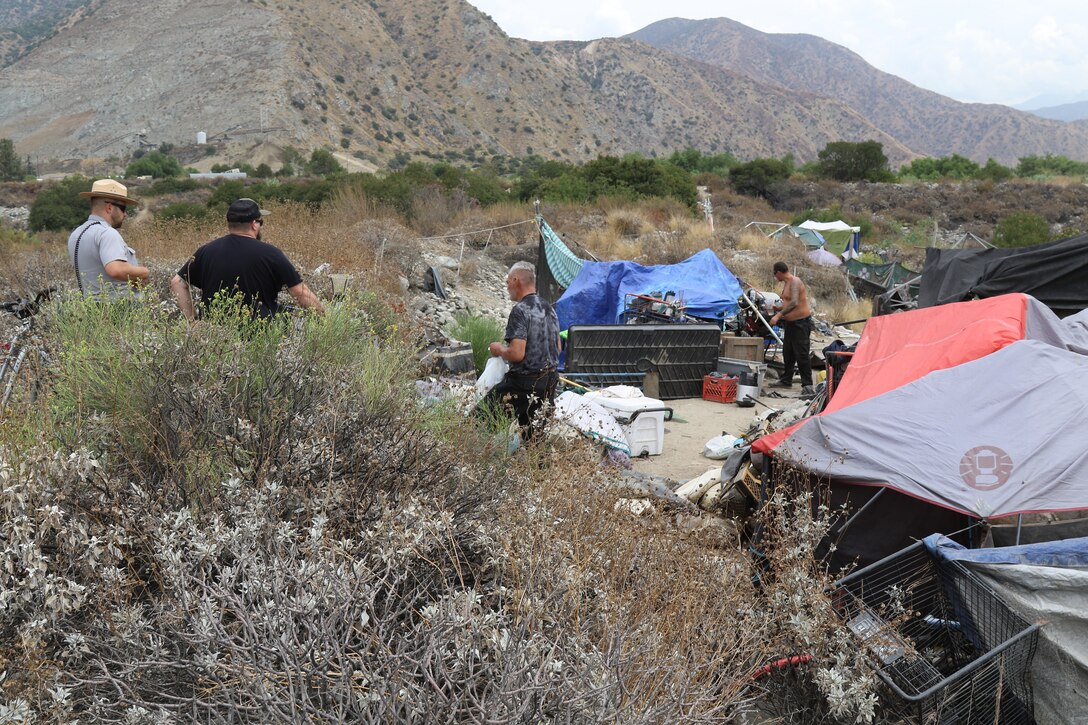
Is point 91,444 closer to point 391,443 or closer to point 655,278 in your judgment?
point 391,443

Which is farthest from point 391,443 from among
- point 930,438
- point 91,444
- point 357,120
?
point 357,120

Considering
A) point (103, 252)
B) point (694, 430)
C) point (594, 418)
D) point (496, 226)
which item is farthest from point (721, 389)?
point (496, 226)

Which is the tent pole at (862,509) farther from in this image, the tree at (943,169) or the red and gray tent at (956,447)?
the tree at (943,169)

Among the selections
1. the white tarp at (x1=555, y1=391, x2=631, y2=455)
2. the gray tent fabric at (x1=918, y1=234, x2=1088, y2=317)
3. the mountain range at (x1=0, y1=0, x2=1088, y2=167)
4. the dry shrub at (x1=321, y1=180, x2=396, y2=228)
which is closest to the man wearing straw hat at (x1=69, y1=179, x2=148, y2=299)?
the white tarp at (x1=555, y1=391, x2=631, y2=455)

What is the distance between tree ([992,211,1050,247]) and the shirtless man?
17.5 m

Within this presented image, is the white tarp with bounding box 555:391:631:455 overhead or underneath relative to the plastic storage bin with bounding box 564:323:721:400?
overhead

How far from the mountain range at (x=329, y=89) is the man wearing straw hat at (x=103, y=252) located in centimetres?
5530

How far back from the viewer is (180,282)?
4383 millimetres

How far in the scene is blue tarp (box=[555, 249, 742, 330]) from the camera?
1199 cm

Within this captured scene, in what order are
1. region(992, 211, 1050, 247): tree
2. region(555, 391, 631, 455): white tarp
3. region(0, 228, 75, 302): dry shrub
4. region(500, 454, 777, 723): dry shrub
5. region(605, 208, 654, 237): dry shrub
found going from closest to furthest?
region(500, 454, 777, 723): dry shrub, region(555, 391, 631, 455): white tarp, region(0, 228, 75, 302): dry shrub, region(605, 208, 654, 237): dry shrub, region(992, 211, 1050, 247): tree

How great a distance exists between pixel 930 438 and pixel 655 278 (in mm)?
8749

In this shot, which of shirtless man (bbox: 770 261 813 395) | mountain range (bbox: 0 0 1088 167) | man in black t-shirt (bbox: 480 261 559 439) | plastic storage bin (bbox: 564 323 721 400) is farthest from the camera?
mountain range (bbox: 0 0 1088 167)

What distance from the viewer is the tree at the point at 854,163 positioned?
147 ft

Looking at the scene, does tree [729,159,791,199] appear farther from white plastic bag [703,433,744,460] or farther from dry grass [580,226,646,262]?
white plastic bag [703,433,744,460]
